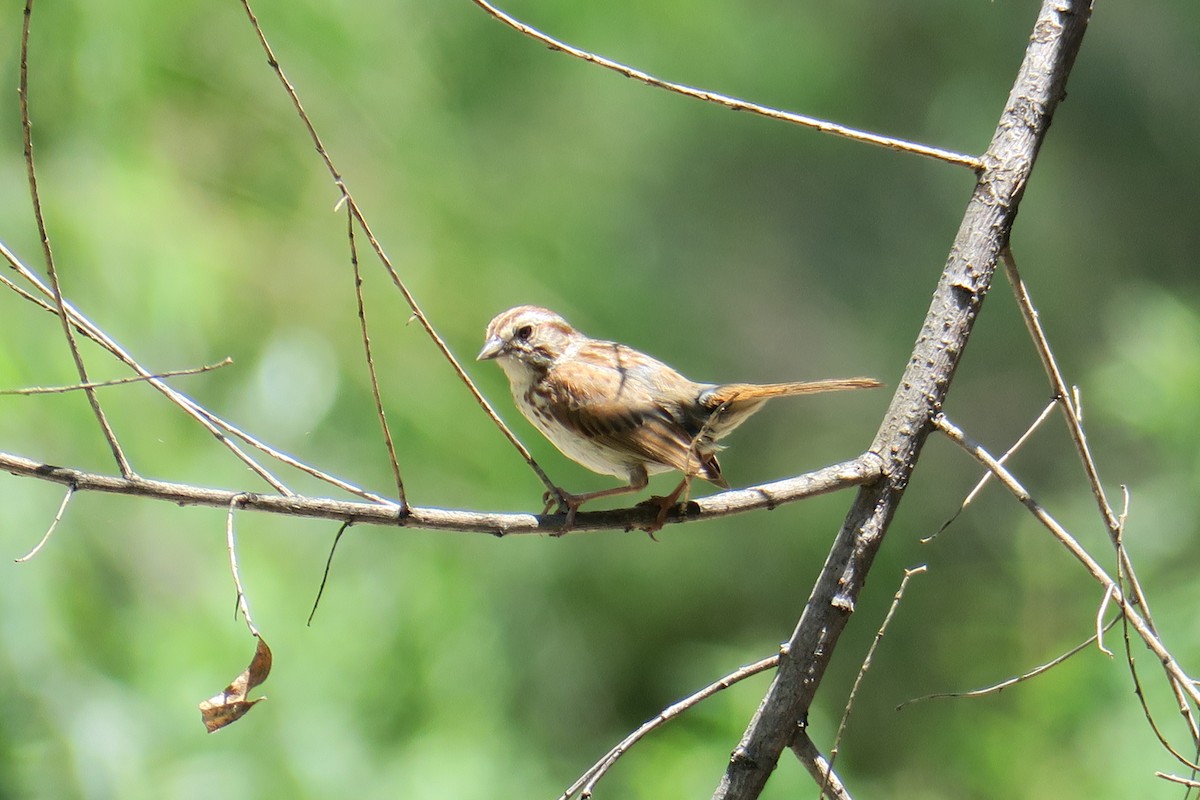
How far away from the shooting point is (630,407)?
2893mm

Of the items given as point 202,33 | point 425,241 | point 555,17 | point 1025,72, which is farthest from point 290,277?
point 1025,72

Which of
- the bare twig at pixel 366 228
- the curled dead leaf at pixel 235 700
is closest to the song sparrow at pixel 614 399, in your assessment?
the bare twig at pixel 366 228

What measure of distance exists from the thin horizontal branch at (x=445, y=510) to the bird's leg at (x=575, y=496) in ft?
0.06

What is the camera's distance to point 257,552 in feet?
14.2

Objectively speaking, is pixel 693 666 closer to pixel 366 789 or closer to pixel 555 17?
pixel 366 789

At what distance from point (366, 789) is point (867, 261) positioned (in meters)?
4.17

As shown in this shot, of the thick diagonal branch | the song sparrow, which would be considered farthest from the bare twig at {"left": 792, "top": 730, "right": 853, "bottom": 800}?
the song sparrow

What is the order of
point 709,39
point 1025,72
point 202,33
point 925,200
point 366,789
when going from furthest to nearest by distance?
point 925,200 < point 709,39 < point 202,33 < point 366,789 < point 1025,72

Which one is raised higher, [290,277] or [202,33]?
[202,33]

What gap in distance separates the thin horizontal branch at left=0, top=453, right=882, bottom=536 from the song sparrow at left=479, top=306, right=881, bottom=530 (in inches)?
20.0

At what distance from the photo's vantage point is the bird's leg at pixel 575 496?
202cm

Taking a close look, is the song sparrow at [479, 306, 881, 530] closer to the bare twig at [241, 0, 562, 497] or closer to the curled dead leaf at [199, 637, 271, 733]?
the bare twig at [241, 0, 562, 497]

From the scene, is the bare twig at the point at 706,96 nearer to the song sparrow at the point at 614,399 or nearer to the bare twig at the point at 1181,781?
the song sparrow at the point at 614,399

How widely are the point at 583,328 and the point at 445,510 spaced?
3587 mm
